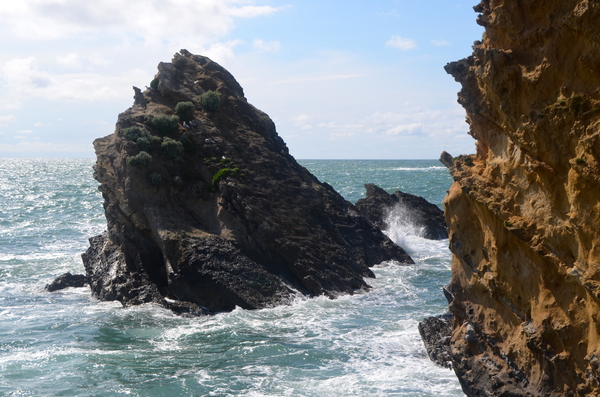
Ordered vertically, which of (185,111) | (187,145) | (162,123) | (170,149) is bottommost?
(170,149)

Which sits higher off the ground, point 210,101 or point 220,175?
point 210,101

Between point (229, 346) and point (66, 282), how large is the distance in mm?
12417

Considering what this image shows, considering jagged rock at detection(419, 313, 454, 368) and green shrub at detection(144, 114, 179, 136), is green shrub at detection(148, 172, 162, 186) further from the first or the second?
jagged rock at detection(419, 313, 454, 368)

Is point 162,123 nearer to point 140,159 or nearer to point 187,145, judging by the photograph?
point 187,145

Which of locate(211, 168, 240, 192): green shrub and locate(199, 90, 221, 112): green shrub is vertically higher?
locate(199, 90, 221, 112): green shrub

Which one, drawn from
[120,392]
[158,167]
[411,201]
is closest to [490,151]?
[120,392]

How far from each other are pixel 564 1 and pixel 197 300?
15.8 m

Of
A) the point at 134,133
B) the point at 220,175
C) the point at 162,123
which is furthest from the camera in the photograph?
the point at 162,123

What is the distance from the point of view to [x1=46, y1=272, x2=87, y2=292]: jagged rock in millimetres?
26783

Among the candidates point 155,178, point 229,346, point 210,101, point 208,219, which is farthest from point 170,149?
point 229,346

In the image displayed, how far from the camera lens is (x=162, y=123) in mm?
26250

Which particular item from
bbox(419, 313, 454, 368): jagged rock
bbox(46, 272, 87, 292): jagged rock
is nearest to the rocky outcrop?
bbox(46, 272, 87, 292): jagged rock

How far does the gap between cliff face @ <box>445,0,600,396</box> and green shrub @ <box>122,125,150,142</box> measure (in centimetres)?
1578

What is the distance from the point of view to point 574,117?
30.0 feet
